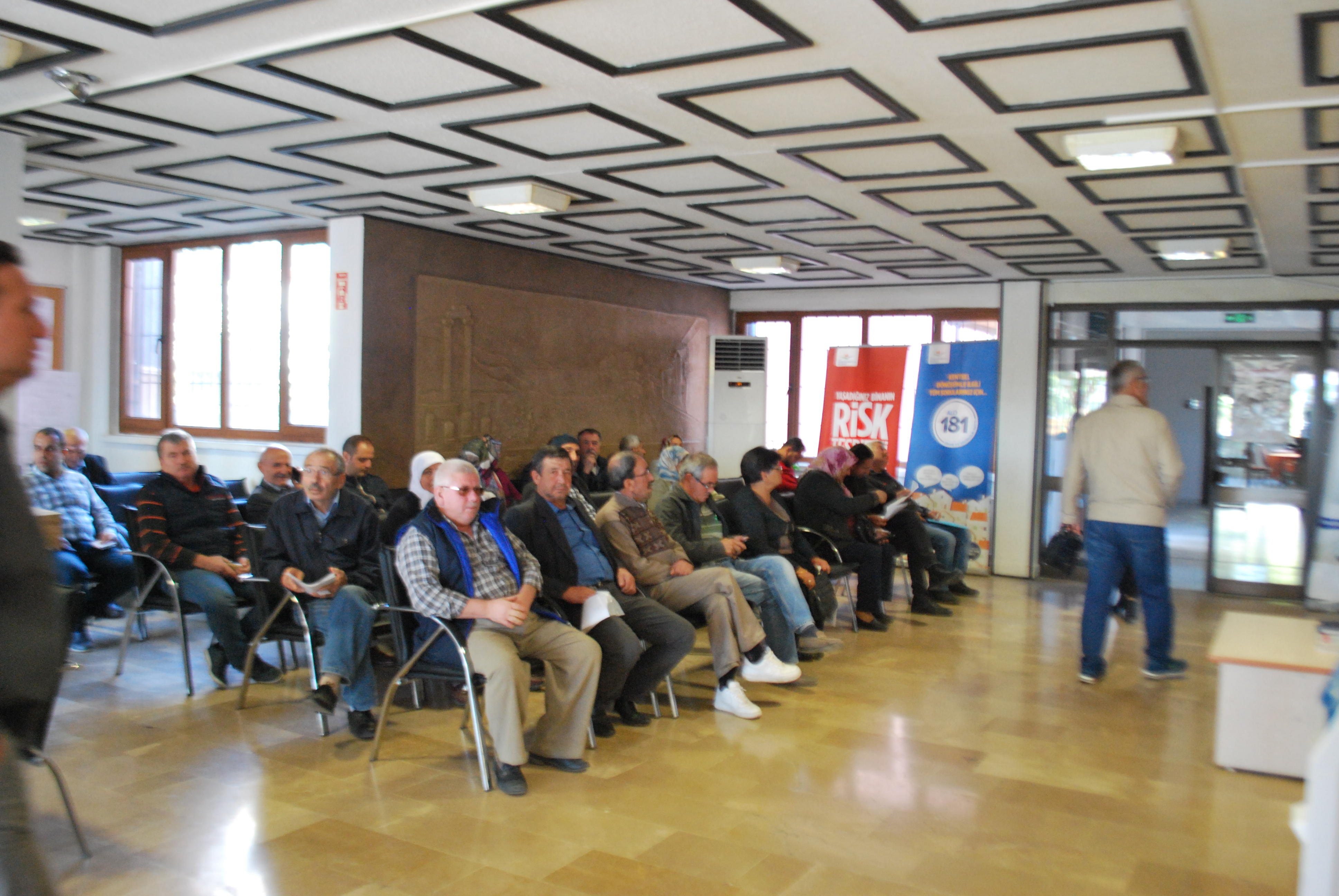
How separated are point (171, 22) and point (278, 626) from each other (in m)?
2.60

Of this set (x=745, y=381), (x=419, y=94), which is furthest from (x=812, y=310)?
(x=419, y=94)

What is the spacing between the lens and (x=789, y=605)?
5414 mm

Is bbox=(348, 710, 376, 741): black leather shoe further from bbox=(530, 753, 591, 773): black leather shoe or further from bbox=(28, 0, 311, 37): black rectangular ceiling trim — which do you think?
bbox=(28, 0, 311, 37): black rectangular ceiling trim

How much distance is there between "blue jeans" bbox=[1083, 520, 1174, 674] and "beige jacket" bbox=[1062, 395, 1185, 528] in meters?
0.06

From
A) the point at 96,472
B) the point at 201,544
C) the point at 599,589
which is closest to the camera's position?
the point at 599,589

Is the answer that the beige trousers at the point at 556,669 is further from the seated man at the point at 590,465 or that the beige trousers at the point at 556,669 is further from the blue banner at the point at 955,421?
the blue banner at the point at 955,421

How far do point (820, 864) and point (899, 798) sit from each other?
2.29 feet

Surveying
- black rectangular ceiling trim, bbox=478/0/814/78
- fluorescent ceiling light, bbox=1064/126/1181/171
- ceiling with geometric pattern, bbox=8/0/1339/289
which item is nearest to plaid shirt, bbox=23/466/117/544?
ceiling with geometric pattern, bbox=8/0/1339/289

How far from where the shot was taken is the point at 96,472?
766 centimetres

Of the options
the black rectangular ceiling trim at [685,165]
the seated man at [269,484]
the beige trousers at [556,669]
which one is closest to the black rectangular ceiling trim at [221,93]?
the black rectangular ceiling trim at [685,165]

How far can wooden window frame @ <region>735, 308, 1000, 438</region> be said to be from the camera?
1022 centimetres

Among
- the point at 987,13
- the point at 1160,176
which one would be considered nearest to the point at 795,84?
the point at 987,13

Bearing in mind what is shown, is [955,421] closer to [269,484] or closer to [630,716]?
[630,716]

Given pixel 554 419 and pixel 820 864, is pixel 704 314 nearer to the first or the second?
pixel 554 419
